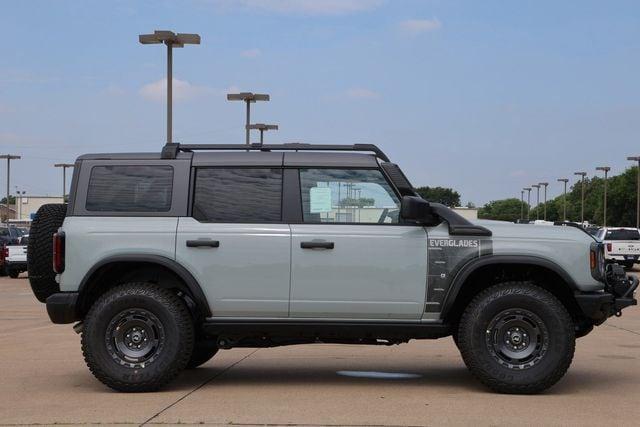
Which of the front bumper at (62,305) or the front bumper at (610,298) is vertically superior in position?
the front bumper at (610,298)

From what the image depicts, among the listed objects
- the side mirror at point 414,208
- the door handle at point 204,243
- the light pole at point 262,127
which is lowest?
the door handle at point 204,243

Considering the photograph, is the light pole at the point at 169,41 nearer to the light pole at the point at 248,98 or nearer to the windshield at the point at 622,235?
the light pole at the point at 248,98

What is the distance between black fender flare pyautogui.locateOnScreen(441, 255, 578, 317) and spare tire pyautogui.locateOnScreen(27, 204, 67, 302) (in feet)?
11.6

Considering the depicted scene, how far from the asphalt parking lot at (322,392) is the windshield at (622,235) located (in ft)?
88.5

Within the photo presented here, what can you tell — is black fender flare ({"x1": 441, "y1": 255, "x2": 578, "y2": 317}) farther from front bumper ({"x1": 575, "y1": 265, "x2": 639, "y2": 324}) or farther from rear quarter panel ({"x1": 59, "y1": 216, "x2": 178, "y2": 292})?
rear quarter panel ({"x1": 59, "y1": 216, "x2": 178, "y2": 292})

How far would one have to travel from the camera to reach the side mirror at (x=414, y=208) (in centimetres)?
739

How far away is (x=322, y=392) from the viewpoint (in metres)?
7.78

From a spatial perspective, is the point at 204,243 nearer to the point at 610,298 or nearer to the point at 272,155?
the point at 272,155

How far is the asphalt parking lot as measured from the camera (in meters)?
6.67

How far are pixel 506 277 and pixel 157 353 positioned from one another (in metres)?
3.15

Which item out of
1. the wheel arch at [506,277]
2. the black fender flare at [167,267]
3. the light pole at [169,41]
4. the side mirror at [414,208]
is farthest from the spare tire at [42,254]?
the light pole at [169,41]

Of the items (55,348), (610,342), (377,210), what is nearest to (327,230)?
(377,210)

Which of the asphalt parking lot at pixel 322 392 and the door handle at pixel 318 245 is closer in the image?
the asphalt parking lot at pixel 322 392

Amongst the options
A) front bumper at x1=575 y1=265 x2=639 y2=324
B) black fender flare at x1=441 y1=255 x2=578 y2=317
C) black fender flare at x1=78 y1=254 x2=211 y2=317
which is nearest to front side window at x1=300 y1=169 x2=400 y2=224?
black fender flare at x1=441 y1=255 x2=578 y2=317
